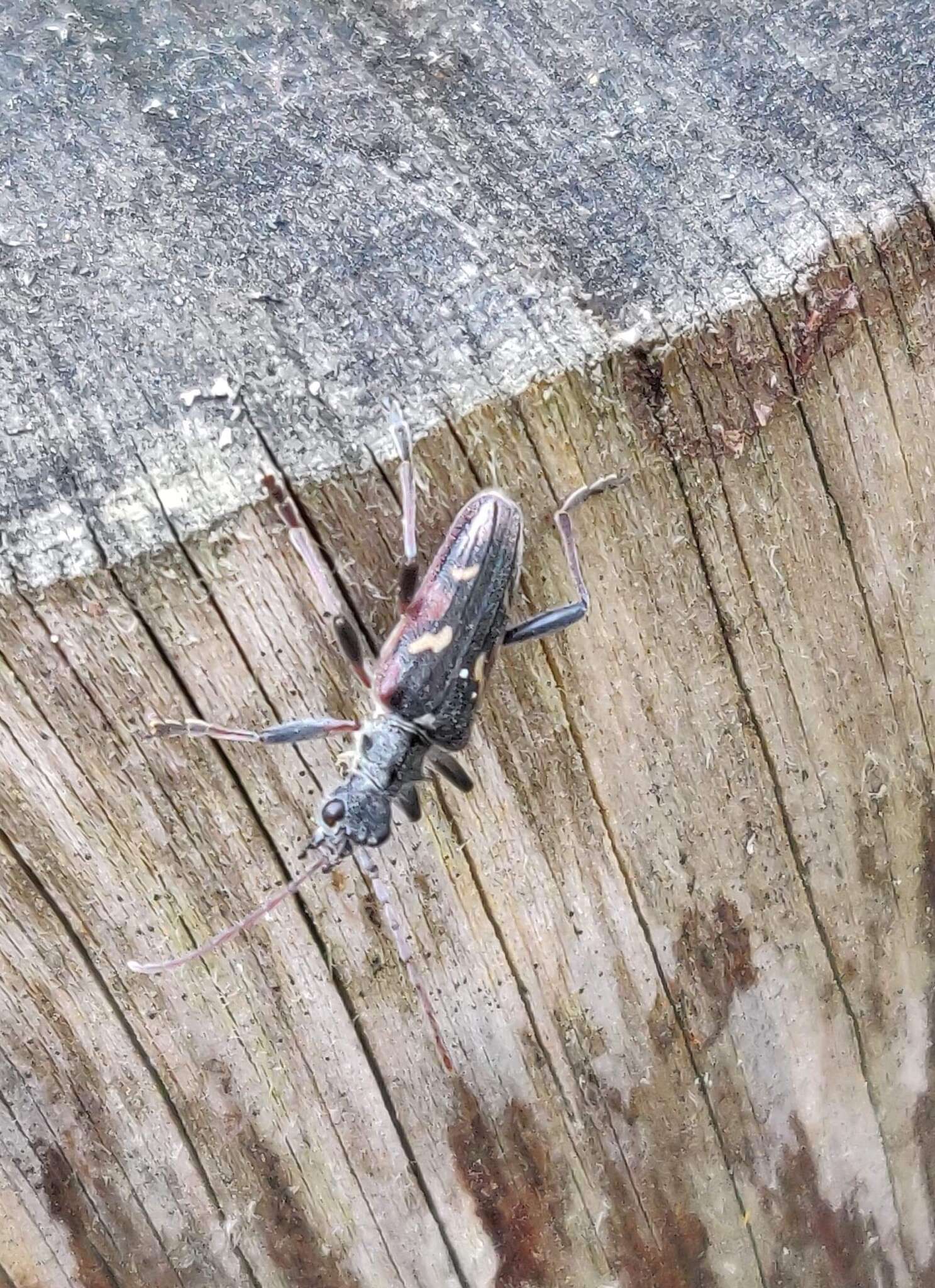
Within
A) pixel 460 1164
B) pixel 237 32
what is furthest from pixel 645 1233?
pixel 237 32

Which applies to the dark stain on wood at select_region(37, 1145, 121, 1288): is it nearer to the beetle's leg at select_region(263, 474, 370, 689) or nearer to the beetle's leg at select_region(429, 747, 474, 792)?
the beetle's leg at select_region(429, 747, 474, 792)

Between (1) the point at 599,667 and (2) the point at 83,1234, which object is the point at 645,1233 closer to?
(2) the point at 83,1234

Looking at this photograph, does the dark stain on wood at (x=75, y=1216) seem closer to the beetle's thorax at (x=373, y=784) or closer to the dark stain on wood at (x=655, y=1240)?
the beetle's thorax at (x=373, y=784)

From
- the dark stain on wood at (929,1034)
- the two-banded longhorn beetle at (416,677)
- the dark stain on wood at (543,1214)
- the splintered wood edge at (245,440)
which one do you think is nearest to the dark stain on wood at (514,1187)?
the dark stain on wood at (543,1214)

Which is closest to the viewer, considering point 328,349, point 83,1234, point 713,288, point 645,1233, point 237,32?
point 328,349

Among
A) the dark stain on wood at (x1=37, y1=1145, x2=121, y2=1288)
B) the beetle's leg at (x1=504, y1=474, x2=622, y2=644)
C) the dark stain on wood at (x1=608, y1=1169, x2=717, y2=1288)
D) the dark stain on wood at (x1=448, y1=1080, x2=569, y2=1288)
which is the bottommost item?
the dark stain on wood at (x1=608, y1=1169, x2=717, y2=1288)

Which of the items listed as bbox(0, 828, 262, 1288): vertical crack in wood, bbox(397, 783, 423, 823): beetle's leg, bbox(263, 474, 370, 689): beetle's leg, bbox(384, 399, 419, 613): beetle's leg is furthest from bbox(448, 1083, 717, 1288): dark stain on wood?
bbox(384, 399, 419, 613): beetle's leg
